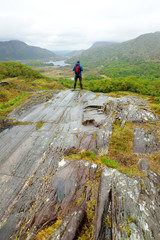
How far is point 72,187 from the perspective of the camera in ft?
17.1

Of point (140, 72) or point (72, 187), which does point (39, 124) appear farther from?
point (140, 72)

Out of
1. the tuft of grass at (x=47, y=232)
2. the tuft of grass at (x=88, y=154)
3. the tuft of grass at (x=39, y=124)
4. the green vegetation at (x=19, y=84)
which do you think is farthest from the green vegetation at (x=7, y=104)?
the tuft of grass at (x=47, y=232)

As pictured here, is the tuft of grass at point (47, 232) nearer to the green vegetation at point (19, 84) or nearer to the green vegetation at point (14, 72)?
the green vegetation at point (19, 84)

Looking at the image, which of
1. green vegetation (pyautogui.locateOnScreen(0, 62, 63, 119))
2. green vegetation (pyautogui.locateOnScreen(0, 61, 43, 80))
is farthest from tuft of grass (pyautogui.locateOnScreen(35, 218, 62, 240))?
green vegetation (pyautogui.locateOnScreen(0, 61, 43, 80))

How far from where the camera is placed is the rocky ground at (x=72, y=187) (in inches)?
156

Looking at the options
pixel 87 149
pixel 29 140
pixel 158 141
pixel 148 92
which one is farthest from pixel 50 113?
pixel 148 92

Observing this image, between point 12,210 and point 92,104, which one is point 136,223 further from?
point 92,104

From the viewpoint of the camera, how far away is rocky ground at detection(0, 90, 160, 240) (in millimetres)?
3957

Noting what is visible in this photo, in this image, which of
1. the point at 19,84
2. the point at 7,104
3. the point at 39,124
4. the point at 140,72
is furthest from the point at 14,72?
the point at 140,72

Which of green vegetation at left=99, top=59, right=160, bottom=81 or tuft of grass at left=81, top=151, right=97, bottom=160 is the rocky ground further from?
green vegetation at left=99, top=59, right=160, bottom=81

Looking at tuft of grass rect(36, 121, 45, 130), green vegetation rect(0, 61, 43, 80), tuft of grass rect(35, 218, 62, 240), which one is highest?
green vegetation rect(0, 61, 43, 80)

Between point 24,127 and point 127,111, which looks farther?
point 127,111

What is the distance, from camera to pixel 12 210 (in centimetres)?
469

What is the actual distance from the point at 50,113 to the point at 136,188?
9.36 metres
